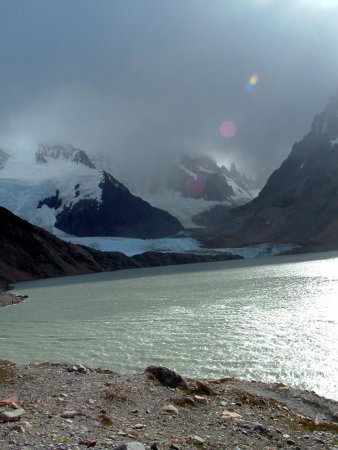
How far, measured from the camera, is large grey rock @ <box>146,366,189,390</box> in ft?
68.6

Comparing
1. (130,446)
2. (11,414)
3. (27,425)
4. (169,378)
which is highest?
(11,414)

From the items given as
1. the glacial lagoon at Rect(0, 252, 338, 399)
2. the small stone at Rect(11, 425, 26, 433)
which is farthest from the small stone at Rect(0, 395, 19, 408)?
the glacial lagoon at Rect(0, 252, 338, 399)

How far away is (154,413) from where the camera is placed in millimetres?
16625

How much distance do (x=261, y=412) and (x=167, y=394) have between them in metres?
3.63

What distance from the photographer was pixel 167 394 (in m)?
19.5

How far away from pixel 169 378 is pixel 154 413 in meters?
4.77

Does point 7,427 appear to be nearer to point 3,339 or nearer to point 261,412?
point 261,412

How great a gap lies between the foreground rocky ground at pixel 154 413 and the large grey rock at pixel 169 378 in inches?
1.7

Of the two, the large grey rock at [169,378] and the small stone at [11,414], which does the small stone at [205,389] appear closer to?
the large grey rock at [169,378]

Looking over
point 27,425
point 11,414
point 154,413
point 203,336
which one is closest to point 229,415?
point 154,413

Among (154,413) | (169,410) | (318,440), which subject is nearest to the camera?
(318,440)

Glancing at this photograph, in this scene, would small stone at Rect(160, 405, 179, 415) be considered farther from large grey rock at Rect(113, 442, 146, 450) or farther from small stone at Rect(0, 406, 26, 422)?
large grey rock at Rect(113, 442, 146, 450)

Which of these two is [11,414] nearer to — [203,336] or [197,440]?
[197,440]

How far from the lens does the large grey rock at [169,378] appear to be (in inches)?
824
